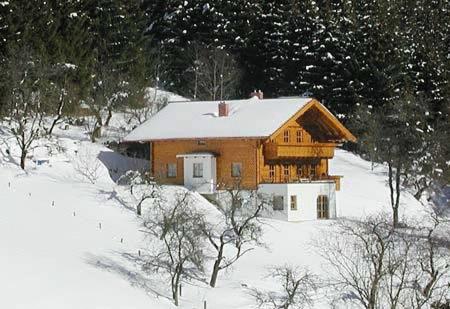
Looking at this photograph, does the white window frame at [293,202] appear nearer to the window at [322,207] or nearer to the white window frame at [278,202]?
the white window frame at [278,202]

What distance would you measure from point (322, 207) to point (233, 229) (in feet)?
38.2

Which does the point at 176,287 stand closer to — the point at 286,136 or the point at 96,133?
the point at 286,136

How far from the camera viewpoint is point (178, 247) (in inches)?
1280

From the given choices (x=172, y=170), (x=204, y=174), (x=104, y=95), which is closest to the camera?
(x=204, y=174)

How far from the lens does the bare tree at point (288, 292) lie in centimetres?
3137

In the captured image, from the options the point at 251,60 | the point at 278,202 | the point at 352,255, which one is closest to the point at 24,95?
the point at 278,202

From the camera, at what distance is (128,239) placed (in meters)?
35.8

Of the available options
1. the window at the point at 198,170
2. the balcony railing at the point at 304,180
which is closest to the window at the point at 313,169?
the balcony railing at the point at 304,180

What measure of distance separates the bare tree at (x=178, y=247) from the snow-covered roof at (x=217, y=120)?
35.0ft

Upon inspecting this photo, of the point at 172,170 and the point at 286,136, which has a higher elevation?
the point at 286,136

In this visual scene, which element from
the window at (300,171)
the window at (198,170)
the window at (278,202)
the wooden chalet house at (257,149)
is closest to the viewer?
the window at (278,202)

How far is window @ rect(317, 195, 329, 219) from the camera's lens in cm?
4647

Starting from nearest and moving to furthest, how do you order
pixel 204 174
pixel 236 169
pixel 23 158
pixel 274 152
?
pixel 23 158
pixel 274 152
pixel 236 169
pixel 204 174

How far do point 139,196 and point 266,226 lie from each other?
649 cm
